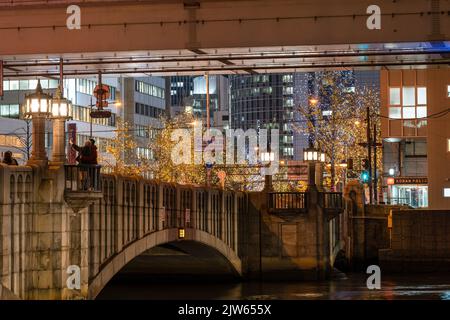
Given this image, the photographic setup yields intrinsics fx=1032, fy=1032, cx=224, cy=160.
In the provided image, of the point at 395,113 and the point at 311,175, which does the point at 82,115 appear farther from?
the point at 311,175

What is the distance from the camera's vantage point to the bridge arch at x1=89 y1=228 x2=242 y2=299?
98.3ft

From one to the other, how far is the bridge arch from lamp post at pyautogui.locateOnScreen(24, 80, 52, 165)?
4491 millimetres

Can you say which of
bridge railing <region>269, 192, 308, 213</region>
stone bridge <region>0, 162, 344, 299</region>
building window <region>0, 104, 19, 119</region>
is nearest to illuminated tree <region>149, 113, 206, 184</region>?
building window <region>0, 104, 19, 119</region>

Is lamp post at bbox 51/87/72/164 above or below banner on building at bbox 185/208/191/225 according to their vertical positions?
above

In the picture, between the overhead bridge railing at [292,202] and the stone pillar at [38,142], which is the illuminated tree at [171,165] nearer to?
the overhead bridge railing at [292,202]

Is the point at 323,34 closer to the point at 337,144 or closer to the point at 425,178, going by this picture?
the point at 425,178

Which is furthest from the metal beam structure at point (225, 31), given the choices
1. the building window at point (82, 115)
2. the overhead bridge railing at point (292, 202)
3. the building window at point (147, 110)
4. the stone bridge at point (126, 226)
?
the building window at point (147, 110)

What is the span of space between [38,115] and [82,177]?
2.09 m

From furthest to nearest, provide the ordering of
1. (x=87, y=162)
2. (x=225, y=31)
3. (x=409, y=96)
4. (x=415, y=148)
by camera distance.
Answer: (x=415, y=148)
(x=409, y=96)
(x=225, y=31)
(x=87, y=162)

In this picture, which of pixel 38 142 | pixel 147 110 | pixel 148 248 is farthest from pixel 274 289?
pixel 147 110

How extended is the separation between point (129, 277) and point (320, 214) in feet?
33.3

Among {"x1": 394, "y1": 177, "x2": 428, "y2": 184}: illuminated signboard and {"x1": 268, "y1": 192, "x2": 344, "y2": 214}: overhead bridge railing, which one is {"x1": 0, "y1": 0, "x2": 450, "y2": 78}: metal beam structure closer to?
{"x1": 268, "y1": 192, "x2": 344, "y2": 214}: overhead bridge railing

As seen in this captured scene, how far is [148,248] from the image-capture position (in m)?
36.0
